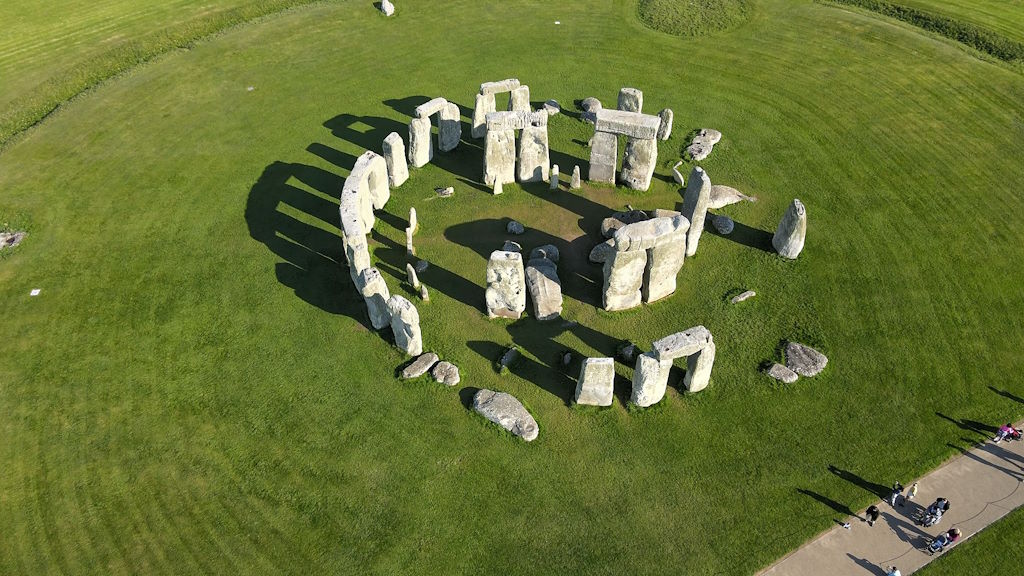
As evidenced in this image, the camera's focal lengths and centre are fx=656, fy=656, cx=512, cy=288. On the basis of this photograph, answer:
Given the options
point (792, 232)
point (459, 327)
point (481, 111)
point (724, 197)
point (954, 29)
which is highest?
point (954, 29)

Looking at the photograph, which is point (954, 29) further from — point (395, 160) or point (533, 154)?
point (395, 160)

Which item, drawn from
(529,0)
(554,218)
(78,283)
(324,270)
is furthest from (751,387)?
(529,0)

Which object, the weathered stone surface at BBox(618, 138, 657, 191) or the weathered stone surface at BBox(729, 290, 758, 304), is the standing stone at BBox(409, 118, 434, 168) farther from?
the weathered stone surface at BBox(729, 290, 758, 304)

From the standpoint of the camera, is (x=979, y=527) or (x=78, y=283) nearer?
(x=979, y=527)

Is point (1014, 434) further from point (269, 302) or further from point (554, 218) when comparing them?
point (269, 302)

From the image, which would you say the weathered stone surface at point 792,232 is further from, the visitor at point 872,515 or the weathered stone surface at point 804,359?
the visitor at point 872,515

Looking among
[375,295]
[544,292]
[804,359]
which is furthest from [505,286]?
[804,359]

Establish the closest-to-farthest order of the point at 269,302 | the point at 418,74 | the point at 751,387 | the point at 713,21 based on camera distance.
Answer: the point at 751,387
the point at 269,302
the point at 418,74
the point at 713,21
